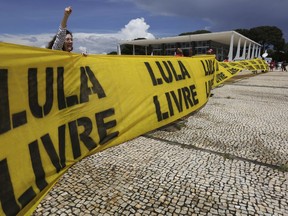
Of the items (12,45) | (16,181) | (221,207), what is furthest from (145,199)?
(12,45)

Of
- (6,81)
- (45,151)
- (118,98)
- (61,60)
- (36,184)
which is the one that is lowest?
(36,184)

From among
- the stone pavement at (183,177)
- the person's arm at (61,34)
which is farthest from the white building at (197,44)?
the person's arm at (61,34)

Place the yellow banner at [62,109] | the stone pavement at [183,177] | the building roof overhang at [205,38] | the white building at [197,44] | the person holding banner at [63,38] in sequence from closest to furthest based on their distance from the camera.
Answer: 1. the yellow banner at [62,109]
2. the stone pavement at [183,177]
3. the person holding banner at [63,38]
4. the building roof overhang at [205,38]
5. the white building at [197,44]

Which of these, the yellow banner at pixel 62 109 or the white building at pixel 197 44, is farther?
the white building at pixel 197 44

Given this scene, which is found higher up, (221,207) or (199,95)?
(199,95)

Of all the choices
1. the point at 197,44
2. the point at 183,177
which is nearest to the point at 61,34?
the point at 183,177

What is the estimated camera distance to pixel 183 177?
3.22m

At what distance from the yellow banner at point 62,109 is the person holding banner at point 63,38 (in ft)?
1.65

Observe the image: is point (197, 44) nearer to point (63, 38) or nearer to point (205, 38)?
point (205, 38)

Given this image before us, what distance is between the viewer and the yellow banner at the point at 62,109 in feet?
8.20

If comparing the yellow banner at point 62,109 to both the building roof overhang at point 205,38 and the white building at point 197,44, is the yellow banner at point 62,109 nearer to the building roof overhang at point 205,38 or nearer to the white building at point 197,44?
the building roof overhang at point 205,38

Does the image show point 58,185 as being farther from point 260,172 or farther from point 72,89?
point 260,172

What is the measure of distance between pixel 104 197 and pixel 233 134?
315 cm

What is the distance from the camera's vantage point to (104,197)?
278 cm
